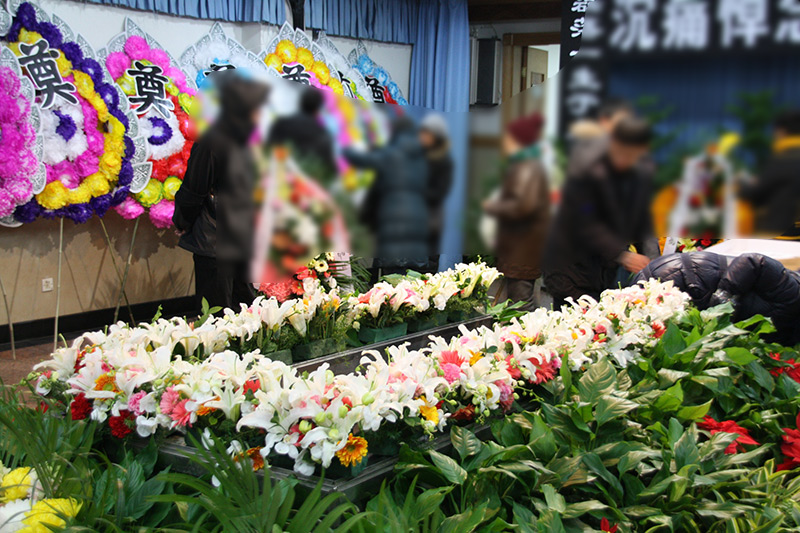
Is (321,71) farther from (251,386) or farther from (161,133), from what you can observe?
(251,386)

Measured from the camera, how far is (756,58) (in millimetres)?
261

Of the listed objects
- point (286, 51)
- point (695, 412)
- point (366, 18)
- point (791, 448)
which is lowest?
point (791, 448)

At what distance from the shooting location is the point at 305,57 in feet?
18.3

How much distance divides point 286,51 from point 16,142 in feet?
7.20

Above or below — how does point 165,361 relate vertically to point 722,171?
below

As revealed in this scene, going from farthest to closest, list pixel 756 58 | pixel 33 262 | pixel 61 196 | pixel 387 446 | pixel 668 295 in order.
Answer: pixel 33 262 < pixel 61 196 < pixel 668 295 < pixel 387 446 < pixel 756 58

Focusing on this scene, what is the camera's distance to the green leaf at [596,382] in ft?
5.93

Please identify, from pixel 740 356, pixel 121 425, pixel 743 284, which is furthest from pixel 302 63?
pixel 121 425

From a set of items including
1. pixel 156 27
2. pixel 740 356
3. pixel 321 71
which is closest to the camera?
pixel 740 356

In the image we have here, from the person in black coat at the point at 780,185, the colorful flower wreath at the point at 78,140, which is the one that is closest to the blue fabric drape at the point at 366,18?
the colorful flower wreath at the point at 78,140

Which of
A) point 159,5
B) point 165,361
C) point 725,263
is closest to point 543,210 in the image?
point 165,361

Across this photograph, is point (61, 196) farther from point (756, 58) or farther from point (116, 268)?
point (756, 58)

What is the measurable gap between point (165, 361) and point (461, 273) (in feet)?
5.14

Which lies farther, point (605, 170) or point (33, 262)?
point (33, 262)
